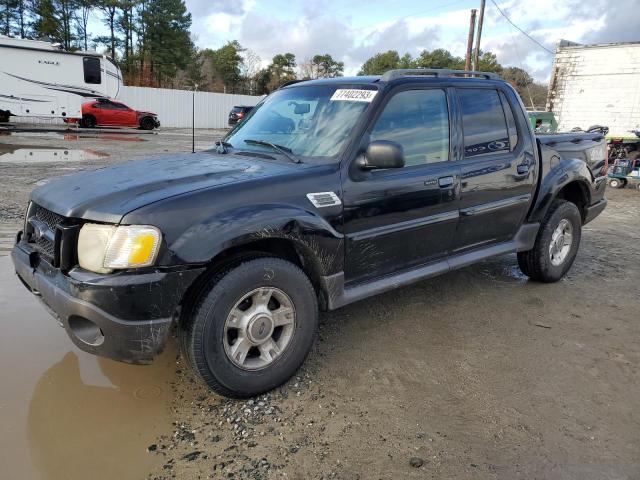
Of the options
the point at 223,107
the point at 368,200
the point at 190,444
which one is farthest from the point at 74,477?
the point at 223,107

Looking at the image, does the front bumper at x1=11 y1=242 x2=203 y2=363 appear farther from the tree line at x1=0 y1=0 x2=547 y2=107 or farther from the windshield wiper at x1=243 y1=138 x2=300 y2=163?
the tree line at x1=0 y1=0 x2=547 y2=107

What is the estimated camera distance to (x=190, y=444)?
245 cm

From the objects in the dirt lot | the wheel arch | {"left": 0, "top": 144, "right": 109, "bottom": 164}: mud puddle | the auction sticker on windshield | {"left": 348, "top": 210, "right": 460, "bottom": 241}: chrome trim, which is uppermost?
the auction sticker on windshield

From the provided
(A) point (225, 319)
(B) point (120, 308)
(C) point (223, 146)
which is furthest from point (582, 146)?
(B) point (120, 308)

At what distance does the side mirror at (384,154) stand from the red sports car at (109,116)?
79.7 ft

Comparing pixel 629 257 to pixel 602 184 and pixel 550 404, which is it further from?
pixel 550 404

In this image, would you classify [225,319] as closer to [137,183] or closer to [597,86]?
[137,183]

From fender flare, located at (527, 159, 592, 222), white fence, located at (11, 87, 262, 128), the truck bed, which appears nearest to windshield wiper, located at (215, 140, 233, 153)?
fender flare, located at (527, 159, 592, 222)

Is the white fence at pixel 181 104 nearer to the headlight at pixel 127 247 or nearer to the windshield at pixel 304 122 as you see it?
the windshield at pixel 304 122

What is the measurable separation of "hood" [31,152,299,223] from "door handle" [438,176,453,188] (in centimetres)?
114

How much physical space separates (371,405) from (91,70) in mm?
24786

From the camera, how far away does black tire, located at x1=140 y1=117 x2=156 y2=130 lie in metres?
25.9

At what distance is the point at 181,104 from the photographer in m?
33.7

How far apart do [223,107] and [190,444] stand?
36911mm
